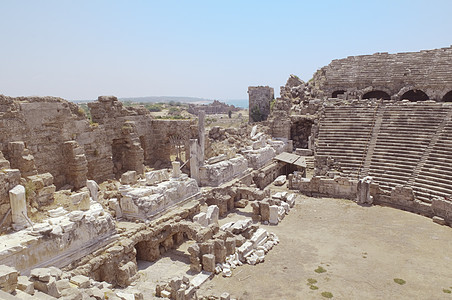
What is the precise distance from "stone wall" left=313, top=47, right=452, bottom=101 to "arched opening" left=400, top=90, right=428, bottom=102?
134cm

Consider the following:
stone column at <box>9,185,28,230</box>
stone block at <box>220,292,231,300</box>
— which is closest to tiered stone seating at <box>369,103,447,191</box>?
stone block at <box>220,292,231,300</box>

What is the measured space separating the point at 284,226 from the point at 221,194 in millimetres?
3255

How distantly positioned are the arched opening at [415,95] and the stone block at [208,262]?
78.6 feet

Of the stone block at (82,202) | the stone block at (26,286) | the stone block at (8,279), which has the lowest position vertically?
the stone block at (26,286)

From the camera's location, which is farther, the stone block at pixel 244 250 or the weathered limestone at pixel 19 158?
the weathered limestone at pixel 19 158

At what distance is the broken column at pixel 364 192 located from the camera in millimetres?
18344

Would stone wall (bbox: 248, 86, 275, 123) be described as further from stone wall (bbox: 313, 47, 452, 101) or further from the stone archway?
the stone archway

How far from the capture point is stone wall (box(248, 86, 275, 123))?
40562 millimetres

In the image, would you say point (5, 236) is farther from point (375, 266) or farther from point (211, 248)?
point (375, 266)

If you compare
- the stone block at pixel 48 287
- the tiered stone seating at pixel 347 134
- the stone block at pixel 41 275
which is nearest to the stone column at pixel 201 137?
the tiered stone seating at pixel 347 134

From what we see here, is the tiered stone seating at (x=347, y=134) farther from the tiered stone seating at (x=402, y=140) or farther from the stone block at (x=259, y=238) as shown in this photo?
the stone block at (x=259, y=238)

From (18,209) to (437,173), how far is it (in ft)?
58.0

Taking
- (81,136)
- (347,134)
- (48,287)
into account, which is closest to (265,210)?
(81,136)

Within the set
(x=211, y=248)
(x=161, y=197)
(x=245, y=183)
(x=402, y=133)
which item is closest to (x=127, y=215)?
(x=161, y=197)
